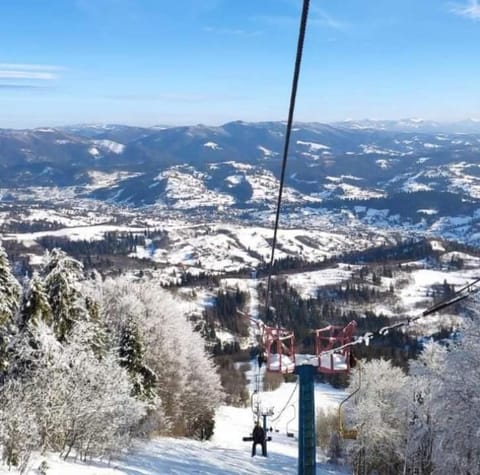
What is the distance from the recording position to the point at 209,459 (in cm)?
4084

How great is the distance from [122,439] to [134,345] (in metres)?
10.9

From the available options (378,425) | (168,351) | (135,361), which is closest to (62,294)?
(135,361)

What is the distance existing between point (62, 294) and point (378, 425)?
103 feet

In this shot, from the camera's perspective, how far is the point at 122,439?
29.8m

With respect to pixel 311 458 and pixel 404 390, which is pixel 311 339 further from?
pixel 311 458

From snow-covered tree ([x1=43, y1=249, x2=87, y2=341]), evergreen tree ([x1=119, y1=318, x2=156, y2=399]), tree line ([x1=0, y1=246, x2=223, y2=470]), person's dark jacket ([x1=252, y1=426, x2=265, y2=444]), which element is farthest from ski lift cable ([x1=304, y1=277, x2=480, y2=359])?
evergreen tree ([x1=119, y1=318, x2=156, y2=399])

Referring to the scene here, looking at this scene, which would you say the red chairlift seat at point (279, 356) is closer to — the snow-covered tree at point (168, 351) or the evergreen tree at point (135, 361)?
the evergreen tree at point (135, 361)

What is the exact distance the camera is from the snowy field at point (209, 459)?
896 inches

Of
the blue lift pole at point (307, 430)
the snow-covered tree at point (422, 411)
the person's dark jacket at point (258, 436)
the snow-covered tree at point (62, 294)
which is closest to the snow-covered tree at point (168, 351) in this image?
the snow-covered tree at point (62, 294)

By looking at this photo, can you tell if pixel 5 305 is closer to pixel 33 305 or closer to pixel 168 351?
pixel 33 305

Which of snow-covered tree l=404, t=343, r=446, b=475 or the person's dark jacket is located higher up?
the person's dark jacket

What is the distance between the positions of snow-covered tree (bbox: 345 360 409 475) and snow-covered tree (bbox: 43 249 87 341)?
27.6 meters

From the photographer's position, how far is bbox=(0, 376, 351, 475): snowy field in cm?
2275

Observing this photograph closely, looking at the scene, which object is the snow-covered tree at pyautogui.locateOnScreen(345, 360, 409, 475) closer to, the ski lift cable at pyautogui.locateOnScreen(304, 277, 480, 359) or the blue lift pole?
the blue lift pole
